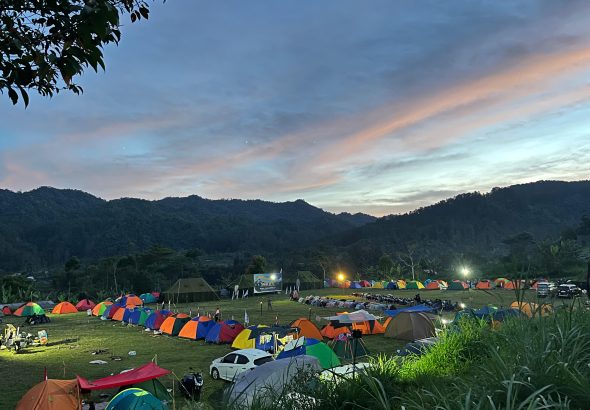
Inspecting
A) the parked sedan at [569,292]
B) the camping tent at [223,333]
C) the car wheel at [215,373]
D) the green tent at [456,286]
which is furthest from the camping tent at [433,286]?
the car wheel at [215,373]

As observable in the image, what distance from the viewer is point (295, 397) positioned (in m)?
4.63

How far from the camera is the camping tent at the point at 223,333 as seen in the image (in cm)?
2239

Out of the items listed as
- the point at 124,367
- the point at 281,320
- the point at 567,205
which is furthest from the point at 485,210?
the point at 124,367

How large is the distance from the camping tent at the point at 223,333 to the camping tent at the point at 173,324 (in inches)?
143

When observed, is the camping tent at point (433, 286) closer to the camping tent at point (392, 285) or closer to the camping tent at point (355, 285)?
the camping tent at point (392, 285)

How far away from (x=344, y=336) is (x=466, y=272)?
165ft

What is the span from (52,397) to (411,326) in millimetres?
16670

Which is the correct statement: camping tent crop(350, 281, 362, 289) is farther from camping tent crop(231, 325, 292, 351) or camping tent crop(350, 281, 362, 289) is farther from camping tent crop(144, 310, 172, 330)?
camping tent crop(231, 325, 292, 351)

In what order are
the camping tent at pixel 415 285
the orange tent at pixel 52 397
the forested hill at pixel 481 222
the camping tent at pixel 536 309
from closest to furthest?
the camping tent at pixel 536 309
the orange tent at pixel 52 397
the camping tent at pixel 415 285
the forested hill at pixel 481 222

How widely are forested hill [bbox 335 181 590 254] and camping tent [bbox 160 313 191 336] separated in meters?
124

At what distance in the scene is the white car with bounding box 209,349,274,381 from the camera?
1476cm

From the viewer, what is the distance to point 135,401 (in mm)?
10133

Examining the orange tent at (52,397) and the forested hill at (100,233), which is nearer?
the orange tent at (52,397)

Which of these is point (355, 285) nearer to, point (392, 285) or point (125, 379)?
point (392, 285)
